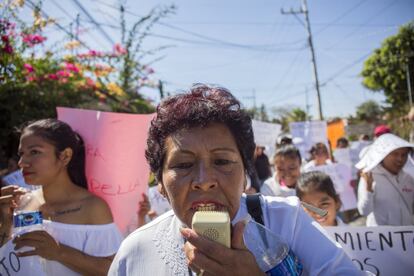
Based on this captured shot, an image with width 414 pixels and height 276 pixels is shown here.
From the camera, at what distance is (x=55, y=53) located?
22.0ft

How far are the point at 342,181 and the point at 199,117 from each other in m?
4.89

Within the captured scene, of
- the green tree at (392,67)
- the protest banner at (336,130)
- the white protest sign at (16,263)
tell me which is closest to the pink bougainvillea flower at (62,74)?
the white protest sign at (16,263)

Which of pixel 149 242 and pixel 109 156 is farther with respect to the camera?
pixel 109 156

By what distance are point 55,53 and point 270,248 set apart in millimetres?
6782

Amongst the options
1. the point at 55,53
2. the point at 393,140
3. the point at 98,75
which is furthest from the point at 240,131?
the point at 98,75

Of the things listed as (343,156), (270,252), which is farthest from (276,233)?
(343,156)

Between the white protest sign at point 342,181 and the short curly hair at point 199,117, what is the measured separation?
13.8ft

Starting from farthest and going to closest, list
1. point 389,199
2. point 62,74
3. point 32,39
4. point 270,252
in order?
point 62,74
point 32,39
point 389,199
point 270,252

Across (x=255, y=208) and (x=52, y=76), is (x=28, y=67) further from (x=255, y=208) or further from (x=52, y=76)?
(x=255, y=208)

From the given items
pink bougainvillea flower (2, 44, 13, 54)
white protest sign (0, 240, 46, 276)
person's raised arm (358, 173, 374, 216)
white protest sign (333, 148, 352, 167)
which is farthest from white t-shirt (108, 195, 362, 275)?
white protest sign (333, 148, 352, 167)

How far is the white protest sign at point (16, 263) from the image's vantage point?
1.83m

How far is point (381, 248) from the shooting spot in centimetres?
211

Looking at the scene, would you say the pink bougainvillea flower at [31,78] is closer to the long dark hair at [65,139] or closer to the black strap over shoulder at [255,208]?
the long dark hair at [65,139]

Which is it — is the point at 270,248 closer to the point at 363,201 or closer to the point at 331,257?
the point at 331,257
